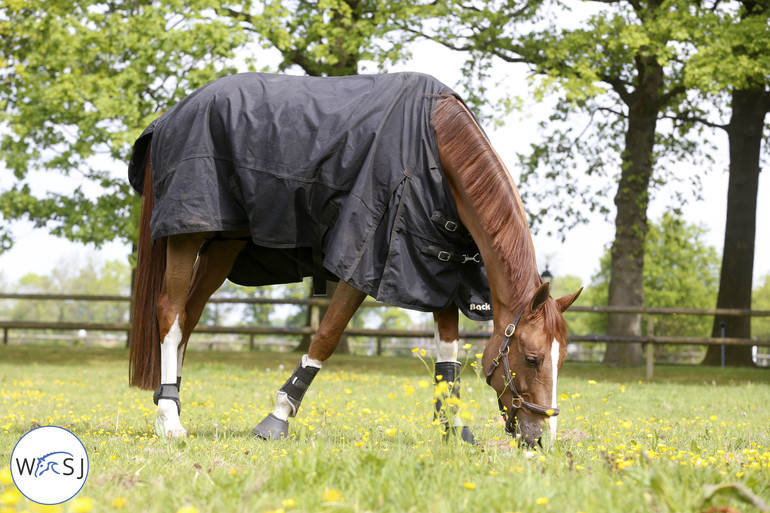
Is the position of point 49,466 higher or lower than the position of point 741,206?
lower

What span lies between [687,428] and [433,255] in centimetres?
255

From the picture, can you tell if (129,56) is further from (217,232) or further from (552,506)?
(552,506)

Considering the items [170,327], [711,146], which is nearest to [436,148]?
[170,327]

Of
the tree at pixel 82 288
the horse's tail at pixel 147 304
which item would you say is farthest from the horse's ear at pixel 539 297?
the tree at pixel 82 288

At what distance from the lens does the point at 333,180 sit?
14.8ft

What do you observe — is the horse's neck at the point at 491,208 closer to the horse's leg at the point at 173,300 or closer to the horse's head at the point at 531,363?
the horse's head at the point at 531,363

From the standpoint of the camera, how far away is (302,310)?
46875 mm

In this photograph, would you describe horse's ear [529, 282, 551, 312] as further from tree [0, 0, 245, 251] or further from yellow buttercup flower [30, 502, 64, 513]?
tree [0, 0, 245, 251]

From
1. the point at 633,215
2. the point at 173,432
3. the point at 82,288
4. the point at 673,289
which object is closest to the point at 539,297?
the point at 173,432

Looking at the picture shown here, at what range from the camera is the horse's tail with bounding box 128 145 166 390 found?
507 cm

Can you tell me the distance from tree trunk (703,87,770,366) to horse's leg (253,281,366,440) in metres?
14.4

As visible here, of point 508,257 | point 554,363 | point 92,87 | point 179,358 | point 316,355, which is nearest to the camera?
point 554,363

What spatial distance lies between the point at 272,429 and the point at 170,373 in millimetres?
903

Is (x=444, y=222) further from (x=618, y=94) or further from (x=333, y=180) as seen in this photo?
(x=618, y=94)
